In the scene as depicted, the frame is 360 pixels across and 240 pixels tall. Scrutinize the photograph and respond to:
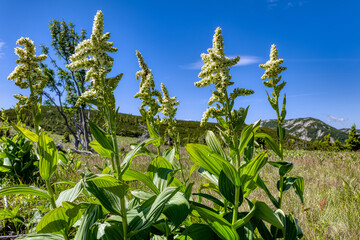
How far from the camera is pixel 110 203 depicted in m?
1.80

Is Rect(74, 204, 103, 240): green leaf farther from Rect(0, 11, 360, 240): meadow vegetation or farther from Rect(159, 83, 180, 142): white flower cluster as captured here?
Rect(159, 83, 180, 142): white flower cluster

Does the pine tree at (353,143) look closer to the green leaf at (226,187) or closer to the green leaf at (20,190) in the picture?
the green leaf at (226,187)

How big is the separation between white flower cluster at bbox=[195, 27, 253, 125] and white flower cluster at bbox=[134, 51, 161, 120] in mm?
769

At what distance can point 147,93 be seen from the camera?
109 inches

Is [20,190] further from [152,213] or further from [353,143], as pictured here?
[353,143]

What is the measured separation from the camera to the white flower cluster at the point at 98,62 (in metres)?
1.88

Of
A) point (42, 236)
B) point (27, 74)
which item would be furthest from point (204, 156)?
point (27, 74)

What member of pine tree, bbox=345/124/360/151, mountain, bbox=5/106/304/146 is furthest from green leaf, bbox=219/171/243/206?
pine tree, bbox=345/124/360/151

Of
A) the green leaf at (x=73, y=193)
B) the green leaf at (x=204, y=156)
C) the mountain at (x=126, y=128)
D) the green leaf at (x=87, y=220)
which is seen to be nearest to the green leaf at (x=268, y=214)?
the green leaf at (x=204, y=156)

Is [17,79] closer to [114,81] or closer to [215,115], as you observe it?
[114,81]

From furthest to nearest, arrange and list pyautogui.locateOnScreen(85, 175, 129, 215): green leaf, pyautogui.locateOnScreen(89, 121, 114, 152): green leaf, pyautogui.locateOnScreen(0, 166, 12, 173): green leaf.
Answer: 1. pyautogui.locateOnScreen(0, 166, 12, 173): green leaf
2. pyautogui.locateOnScreen(89, 121, 114, 152): green leaf
3. pyautogui.locateOnScreen(85, 175, 129, 215): green leaf

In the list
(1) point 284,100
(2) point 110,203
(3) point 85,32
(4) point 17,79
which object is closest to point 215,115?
(1) point 284,100

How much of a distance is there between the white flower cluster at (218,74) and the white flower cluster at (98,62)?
802 mm

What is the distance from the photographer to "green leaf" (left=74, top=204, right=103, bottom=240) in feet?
5.52
